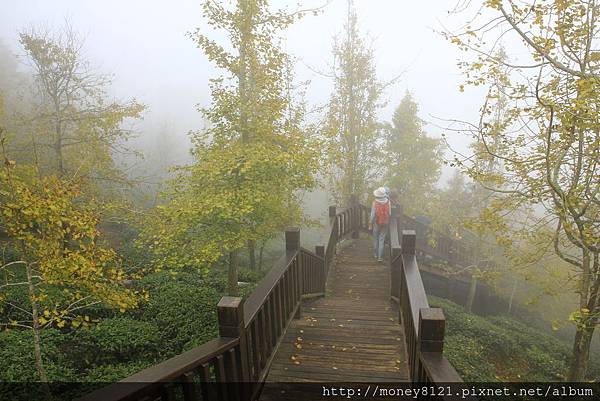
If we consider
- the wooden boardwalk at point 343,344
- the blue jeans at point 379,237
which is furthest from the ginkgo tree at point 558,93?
the blue jeans at point 379,237

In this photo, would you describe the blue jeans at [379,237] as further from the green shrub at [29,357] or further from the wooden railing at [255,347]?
the green shrub at [29,357]

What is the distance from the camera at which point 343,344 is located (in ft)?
16.2

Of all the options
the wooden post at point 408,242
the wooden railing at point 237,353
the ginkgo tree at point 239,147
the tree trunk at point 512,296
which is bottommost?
the tree trunk at point 512,296

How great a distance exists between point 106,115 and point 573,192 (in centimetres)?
1224

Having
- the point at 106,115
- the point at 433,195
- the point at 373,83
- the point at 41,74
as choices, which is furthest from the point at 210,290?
the point at 433,195

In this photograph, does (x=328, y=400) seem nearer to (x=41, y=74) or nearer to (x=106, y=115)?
(x=106, y=115)

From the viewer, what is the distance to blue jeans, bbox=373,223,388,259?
9.64 m

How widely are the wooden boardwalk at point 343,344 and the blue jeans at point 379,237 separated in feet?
6.69

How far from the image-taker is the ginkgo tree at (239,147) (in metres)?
8.06

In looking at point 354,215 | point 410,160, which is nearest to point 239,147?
point 354,215

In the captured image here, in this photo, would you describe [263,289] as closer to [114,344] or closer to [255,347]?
[255,347]

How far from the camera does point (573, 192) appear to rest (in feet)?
17.4

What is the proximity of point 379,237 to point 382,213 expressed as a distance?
974 mm

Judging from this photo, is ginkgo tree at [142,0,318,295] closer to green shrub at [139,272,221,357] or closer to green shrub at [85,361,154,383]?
green shrub at [139,272,221,357]
